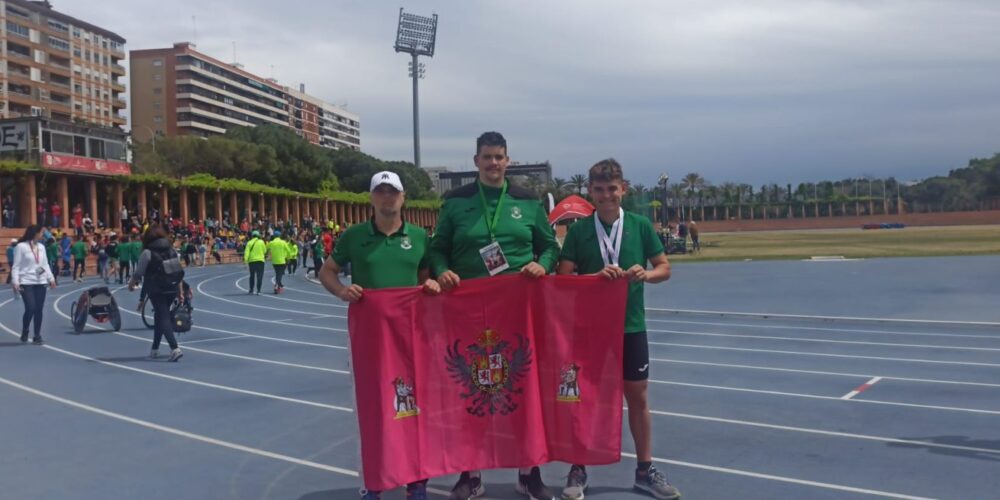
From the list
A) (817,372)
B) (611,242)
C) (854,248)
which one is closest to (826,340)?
(817,372)

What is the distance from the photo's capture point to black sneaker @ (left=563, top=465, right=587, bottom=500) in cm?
Answer: 521

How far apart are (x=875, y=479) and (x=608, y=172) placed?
8.61 ft

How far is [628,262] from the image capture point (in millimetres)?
5402

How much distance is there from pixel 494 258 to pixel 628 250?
852 millimetres

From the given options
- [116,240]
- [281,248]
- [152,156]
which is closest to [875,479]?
[281,248]

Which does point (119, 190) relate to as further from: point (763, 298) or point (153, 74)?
point (153, 74)

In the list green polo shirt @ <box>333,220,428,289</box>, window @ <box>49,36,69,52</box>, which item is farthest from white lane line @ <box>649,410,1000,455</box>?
window @ <box>49,36,69,52</box>

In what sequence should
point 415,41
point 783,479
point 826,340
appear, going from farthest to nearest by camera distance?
point 415,41, point 826,340, point 783,479

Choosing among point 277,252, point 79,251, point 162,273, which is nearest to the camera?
point 162,273

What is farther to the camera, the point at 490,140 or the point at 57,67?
the point at 57,67

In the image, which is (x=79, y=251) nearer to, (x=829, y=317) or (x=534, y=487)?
(x=829, y=317)

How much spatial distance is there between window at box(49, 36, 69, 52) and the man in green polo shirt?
10039 centimetres

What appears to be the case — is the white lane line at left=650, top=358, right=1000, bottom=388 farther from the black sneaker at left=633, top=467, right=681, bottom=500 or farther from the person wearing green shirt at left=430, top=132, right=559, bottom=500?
the person wearing green shirt at left=430, top=132, right=559, bottom=500

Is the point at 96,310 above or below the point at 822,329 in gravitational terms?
above
